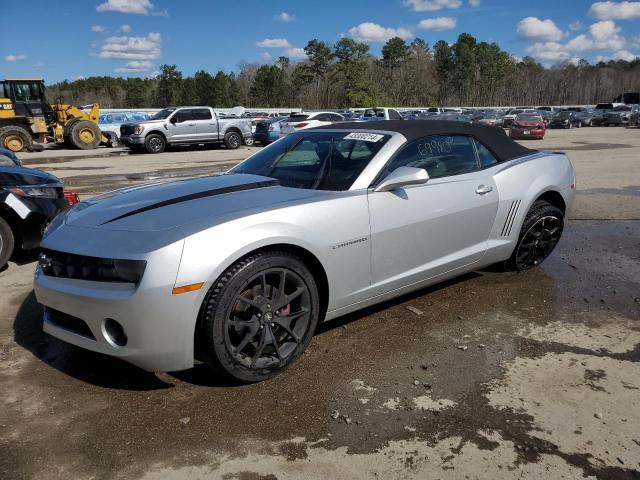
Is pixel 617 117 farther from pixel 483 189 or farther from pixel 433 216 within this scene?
pixel 433 216

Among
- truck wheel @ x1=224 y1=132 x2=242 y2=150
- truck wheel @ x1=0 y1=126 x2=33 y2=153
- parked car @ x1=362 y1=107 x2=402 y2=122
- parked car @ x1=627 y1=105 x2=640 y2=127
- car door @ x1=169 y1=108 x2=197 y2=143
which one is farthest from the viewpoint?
parked car @ x1=627 y1=105 x2=640 y2=127

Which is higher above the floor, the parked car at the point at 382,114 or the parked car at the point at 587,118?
the parked car at the point at 382,114

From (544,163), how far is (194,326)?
3.66 m

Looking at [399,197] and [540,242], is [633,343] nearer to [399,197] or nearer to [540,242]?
[540,242]

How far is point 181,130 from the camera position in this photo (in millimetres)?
22078

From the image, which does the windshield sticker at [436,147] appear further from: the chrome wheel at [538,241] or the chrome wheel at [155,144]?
the chrome wheel at [155,144]

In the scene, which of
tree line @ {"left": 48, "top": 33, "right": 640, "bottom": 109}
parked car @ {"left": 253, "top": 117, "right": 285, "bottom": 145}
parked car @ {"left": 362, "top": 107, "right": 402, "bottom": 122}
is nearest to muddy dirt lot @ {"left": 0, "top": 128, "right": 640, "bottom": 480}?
parked car @ {"left": 253, "top": 117, "right": 285, "bottom": 145}

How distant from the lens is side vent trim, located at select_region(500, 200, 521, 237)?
450 cm

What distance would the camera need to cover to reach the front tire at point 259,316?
2.85 meters

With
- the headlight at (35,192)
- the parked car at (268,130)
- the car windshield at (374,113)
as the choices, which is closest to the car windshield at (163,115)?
the parked car at (268,130)

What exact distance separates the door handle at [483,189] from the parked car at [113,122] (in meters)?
22.8

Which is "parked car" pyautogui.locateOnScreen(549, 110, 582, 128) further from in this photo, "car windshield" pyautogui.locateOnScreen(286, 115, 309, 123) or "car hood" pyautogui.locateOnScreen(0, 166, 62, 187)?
"car hood" pyautogui.locateOnScreen(0, 166, 62, 187)

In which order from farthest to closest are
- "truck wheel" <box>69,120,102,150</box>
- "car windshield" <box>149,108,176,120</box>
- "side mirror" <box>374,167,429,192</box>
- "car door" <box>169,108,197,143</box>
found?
"truck wheel" <box>69,120,102,150</box> < "car windshield" <box>149,108,176,120</box> < "car door" <box>169,108,197,143</box> < "side mirror" <box>374,167,429,192</box>

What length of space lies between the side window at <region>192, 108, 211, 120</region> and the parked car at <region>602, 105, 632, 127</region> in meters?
36.0
